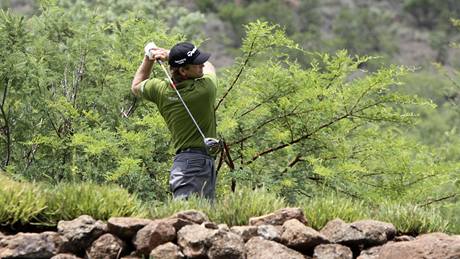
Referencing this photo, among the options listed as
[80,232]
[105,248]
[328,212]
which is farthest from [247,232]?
[80,232]

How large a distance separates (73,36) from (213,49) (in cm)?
7882

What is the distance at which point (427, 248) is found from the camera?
5.49 metres

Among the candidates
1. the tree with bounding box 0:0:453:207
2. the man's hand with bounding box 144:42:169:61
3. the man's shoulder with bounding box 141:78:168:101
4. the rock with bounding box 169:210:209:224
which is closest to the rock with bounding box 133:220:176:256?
the rock with bounding box 169:210:209:224

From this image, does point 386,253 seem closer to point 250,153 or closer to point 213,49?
point 250,153

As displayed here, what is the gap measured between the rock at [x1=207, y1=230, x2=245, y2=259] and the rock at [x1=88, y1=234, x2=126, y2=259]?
0.71 m

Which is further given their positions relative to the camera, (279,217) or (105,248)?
(279,217)

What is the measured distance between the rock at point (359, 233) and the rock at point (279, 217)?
235mm

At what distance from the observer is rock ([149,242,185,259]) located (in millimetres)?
5621

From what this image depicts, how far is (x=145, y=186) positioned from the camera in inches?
342

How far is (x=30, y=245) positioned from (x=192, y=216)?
1.19 metres

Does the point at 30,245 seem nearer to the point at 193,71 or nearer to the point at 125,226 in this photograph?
the point at 125,226

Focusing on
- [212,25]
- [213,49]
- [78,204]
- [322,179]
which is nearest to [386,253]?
[78,204]

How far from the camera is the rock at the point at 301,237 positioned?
5.79m

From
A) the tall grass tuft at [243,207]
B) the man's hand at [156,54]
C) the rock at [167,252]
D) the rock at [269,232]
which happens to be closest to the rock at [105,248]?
the rock at [167,252]
